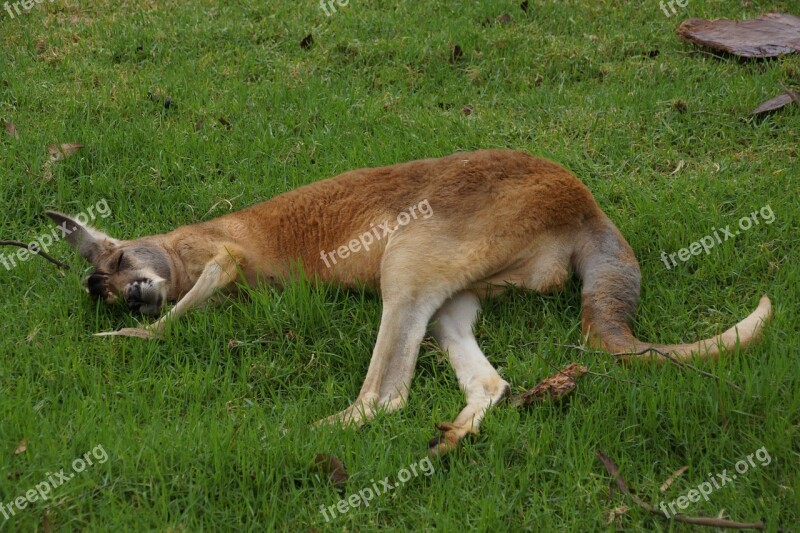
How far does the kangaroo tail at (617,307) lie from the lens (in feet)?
13.2

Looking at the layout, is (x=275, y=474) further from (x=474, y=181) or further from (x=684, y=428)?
(x=474, y=181)

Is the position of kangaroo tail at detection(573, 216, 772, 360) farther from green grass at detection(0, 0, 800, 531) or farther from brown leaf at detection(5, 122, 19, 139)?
brown leaf at detection(5, 122, 19, 139)

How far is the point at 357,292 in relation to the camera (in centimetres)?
507

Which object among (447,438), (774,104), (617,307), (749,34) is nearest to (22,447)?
(447,438)

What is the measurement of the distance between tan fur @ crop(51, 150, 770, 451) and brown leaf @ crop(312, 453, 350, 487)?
318 mm

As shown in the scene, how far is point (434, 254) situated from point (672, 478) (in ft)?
5.64

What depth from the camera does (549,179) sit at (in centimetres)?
489

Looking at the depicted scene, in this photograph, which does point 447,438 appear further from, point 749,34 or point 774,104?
point 749,34

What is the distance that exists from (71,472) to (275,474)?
81 centimetres

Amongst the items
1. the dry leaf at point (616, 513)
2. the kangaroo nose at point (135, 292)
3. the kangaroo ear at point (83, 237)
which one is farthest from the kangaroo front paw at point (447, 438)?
the kangaroo ear at point (83, 237)

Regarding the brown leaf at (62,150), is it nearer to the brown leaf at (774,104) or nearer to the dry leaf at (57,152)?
the dry leaf at (57,152)

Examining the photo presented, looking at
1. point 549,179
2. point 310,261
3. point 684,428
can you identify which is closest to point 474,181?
point 549,179

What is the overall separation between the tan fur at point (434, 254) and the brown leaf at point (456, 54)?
8.07 ft

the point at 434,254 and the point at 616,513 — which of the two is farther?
the point at 434,254
